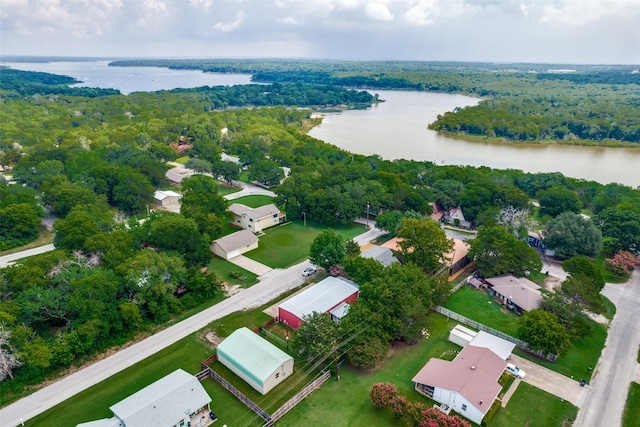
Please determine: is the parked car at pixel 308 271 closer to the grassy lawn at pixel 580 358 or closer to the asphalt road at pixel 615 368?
the grassy lawn at pixel 580 358

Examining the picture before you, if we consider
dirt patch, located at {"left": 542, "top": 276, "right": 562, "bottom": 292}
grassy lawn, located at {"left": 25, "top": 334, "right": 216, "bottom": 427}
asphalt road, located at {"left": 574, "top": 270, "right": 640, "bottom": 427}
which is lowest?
grassy lawn, located at {"left": 25, "top": 334, "right": 216, "bottom": 427}

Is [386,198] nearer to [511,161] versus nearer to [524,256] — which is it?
[524,256]

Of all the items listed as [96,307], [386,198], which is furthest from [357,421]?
[386,198]

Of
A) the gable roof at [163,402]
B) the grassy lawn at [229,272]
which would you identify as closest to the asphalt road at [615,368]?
the gable roof at [163,402]

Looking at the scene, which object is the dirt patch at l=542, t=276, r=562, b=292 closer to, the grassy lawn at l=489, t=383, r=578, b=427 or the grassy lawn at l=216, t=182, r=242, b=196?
the grassy lawn at l=489, t=383, r=578, b=427

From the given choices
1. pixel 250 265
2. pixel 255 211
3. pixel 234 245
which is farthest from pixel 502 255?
pixel 255 211

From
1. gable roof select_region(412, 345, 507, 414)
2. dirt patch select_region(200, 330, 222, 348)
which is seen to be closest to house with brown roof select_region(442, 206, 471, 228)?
gable roof select_region(412, 345, 507, 414)
